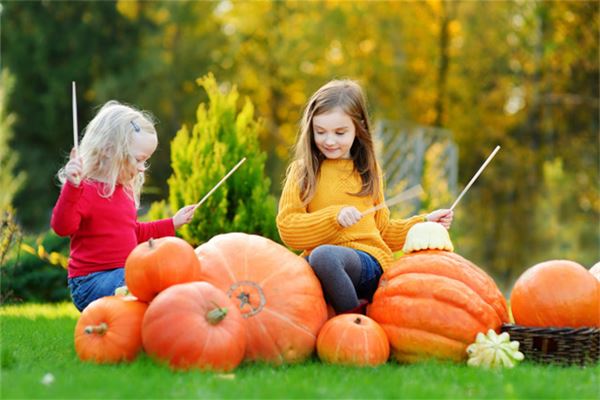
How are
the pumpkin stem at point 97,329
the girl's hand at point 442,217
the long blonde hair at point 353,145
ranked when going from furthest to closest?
the girl's hand at point 442,217
the long blonde hair at point 353,145
the pumpkin stem at point 97,329

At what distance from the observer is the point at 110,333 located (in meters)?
3.60

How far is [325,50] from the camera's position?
67.5 ft

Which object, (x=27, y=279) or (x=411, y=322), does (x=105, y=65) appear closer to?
(x=27, y=279)

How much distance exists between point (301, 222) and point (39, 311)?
2.74 metres

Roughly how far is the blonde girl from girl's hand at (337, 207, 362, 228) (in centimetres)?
118

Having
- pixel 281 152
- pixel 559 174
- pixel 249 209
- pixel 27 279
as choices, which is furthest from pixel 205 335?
pixel 281 152

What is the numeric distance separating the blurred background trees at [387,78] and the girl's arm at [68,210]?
6.47 meters

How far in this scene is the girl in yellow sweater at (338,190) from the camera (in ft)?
13.9

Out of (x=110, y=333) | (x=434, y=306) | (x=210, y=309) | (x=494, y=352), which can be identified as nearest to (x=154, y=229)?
(x=110, y=333)

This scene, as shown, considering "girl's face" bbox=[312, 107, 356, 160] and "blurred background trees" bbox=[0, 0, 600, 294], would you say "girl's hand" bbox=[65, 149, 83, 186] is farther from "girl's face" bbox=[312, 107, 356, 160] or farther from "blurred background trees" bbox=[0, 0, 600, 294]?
"blurred background trees" bbox=[0, 0, 600, 294]

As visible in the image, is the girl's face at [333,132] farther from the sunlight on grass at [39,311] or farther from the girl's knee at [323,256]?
the sunlight on grass at [39,311]

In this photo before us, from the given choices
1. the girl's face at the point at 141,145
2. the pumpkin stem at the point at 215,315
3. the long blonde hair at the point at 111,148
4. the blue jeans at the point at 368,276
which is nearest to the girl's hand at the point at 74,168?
the long blonde hair at the point at 111,148

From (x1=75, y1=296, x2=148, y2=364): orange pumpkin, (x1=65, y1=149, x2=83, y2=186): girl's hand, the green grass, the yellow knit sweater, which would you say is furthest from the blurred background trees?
(x1=75, y1=296, x2=148, y2=364): orange pumpkin

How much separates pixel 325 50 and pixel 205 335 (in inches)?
698
